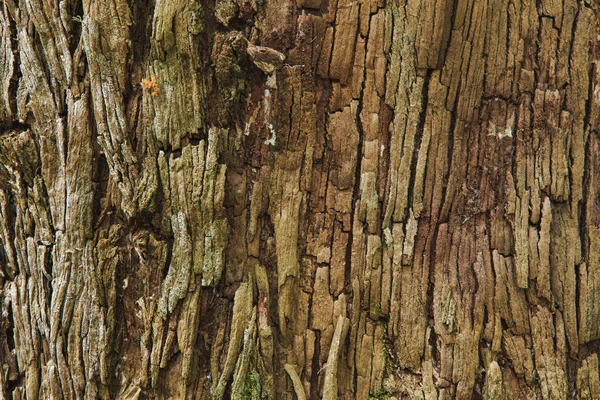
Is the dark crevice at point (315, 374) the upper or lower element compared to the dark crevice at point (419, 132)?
lower

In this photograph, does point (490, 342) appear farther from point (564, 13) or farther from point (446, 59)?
point (564, 13)

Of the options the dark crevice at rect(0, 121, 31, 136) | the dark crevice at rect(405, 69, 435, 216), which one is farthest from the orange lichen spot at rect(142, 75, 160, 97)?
the dark crevice at rect(405, 69, 435, 216)

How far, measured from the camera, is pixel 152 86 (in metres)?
1.98

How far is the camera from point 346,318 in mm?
2061

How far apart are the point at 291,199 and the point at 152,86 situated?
62 centimetres

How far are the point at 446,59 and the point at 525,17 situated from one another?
34cm

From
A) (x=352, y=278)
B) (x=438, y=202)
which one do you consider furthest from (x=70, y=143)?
(x=438, y=202)

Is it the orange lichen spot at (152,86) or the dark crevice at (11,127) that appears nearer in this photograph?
the orange lichen spot at (152,86)

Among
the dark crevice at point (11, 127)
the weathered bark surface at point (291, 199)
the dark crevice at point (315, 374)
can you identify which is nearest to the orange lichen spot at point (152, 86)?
the weathered bark surface at point (291, 199)

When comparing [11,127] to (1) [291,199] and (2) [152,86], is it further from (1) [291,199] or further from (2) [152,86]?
(1) [291,199]

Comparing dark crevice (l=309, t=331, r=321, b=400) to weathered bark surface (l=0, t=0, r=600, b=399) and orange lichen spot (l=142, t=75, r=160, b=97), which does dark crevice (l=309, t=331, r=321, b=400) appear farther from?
orange lichen spot (l=142, t=75, r=160, b=97)

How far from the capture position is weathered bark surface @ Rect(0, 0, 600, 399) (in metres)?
1.99

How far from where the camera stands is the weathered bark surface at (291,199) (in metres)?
1.99

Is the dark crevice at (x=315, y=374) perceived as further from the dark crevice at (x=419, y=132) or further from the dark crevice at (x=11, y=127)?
the dark crevice at (x=11, y=127)
